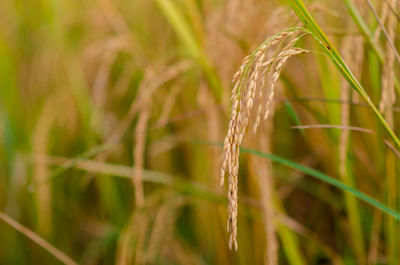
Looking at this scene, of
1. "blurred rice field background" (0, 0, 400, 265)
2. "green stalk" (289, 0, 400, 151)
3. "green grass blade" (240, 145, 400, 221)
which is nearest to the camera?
"green stalk" (289, 0, 400, 151)

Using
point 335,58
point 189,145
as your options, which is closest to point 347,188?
point 335,58

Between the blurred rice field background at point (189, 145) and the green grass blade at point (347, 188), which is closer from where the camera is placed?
the green grass blade at point (347, 188)

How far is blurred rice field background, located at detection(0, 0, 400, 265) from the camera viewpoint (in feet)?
3.34

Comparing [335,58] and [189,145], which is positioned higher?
[335,58]

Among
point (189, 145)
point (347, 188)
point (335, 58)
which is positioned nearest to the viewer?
point (335, 58)

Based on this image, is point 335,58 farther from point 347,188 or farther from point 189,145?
point 189,145

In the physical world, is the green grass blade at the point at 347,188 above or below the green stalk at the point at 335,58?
below

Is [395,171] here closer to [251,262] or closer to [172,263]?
[251,262]

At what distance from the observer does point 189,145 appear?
5.47ft

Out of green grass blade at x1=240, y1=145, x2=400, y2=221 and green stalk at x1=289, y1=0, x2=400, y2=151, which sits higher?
green stalk at x1=289, y1=0, x2=400, y2=151

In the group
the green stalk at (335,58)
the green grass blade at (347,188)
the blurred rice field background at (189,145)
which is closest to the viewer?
the green stalk at (335,58)

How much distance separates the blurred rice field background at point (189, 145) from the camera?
40.1 inches

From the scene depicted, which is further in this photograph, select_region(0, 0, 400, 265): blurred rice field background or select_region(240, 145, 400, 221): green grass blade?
select_region(0, 0, 400, 265): blurred rice field background

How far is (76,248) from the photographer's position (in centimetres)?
171
